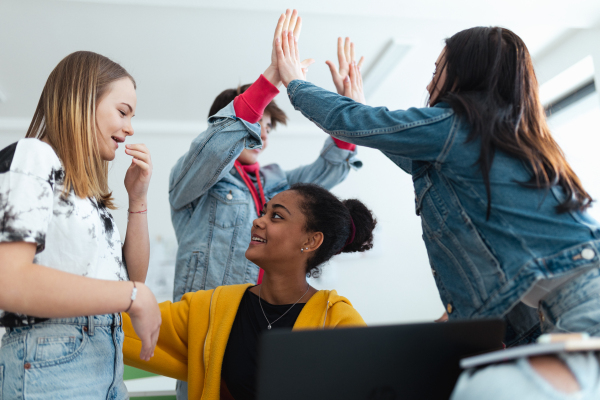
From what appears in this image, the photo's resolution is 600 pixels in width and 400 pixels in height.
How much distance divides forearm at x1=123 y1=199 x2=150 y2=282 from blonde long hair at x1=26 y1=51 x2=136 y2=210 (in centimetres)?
13

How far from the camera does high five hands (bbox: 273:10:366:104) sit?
145cm

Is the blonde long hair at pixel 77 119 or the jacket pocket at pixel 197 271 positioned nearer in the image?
the blonde long hair at pixel 77 119

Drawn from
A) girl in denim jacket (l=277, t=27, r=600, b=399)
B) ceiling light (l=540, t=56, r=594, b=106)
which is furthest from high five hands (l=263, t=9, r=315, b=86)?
ceiling light (l=540, t=56, r=594, b=106)

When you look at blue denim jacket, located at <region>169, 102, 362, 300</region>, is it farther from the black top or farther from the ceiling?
the ceiling

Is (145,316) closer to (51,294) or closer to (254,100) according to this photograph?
(51,294)

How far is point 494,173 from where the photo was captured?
39.3 inches

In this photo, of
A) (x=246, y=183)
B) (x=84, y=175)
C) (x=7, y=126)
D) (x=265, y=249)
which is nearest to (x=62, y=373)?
(x=84, y=175)

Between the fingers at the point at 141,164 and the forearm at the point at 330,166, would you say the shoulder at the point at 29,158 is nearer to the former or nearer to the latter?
the fingers at the point at 141,164

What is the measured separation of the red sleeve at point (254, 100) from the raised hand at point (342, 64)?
0.70 ft

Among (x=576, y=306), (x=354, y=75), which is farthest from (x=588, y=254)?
(x=354, y=75)

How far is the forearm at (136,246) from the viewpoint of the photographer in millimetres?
1233

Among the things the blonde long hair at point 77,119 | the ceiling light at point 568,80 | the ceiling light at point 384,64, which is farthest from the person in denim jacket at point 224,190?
the ceiling light at point 568,80

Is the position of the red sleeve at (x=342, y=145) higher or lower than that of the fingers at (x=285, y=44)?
lower

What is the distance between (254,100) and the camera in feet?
5.03
